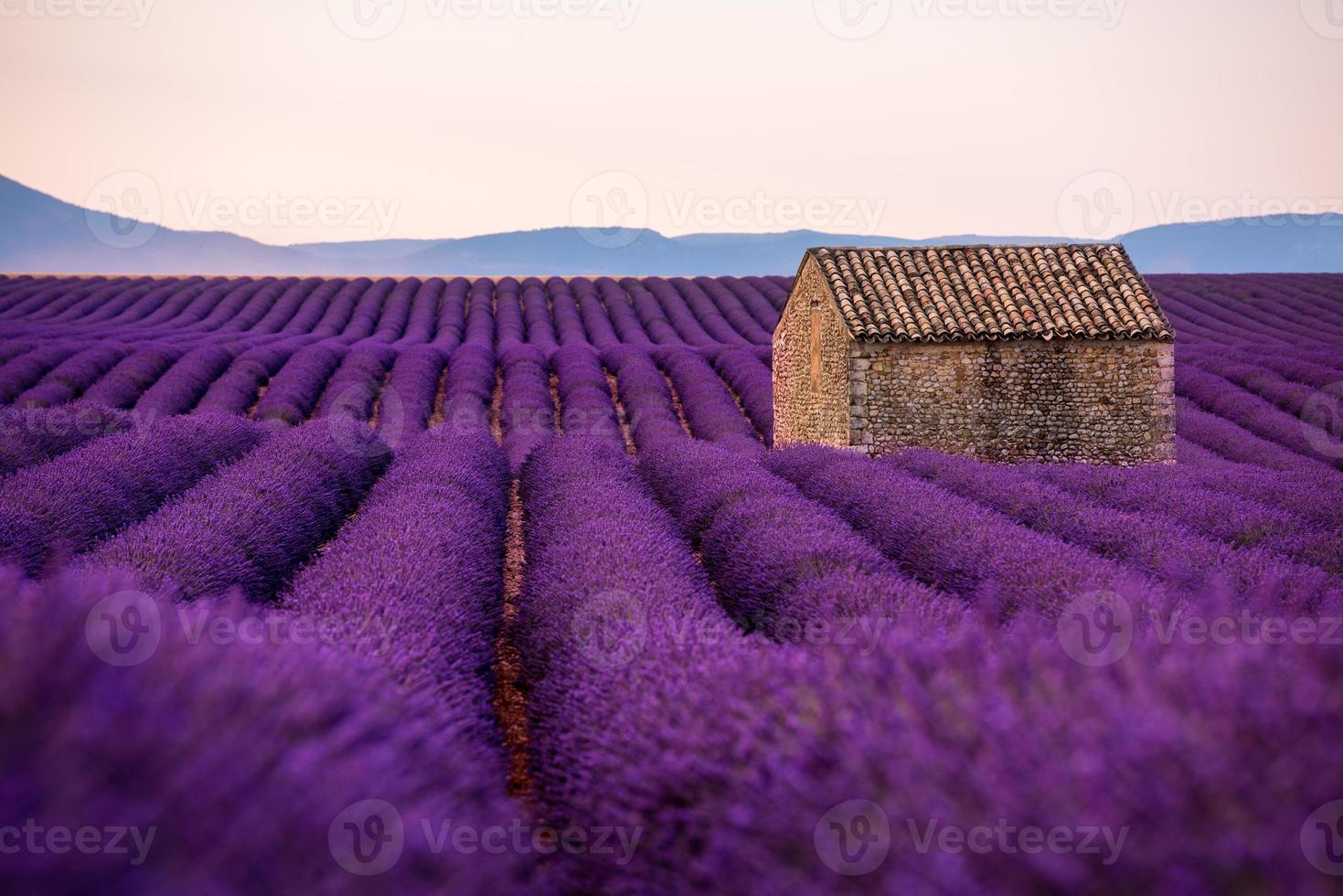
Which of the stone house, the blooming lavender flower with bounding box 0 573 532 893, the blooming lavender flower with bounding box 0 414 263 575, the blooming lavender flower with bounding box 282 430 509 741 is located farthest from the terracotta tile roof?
the blooming lavender flower with bounding box 0 573 532 893

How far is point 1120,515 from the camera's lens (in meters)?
6.82

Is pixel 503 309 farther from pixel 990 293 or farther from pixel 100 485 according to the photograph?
pixel 100 485

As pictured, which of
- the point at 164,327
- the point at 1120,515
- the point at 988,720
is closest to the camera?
the point at 988,720

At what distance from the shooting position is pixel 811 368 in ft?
49.5

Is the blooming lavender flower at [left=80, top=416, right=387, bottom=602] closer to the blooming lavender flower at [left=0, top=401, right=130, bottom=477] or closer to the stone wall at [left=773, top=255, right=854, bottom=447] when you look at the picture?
the blooming lavender flower at [left=0, top=401, right=130, bottom=477]

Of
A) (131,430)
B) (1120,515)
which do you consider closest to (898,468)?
(1120,515)

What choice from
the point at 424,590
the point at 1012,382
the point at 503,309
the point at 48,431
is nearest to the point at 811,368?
the point at 1012,382

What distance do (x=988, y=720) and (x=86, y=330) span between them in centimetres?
3072

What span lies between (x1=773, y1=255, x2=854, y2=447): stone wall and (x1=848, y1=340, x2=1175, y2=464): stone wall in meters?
Answer: 0.49

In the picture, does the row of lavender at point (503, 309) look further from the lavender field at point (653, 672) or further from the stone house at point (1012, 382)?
the lavender field at point (653, 672)

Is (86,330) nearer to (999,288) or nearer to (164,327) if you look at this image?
(164,327)

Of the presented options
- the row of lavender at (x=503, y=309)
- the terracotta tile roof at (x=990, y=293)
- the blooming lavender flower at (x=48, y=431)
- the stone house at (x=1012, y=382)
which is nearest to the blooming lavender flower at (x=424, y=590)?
the blooming lavender flower at (x=48, y=431)

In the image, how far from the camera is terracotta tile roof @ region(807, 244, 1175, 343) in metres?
13.1

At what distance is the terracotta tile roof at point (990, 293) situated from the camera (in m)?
13.1
